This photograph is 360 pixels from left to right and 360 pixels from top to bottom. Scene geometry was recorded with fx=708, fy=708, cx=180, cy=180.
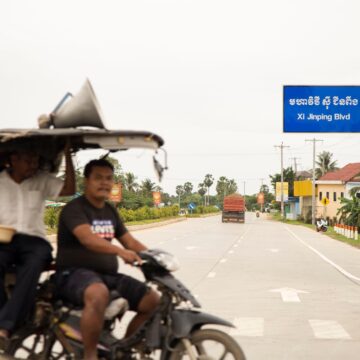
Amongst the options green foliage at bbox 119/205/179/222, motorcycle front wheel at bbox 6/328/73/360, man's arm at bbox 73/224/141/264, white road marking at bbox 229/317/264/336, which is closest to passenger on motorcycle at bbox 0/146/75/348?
motorcycle front wheel at bbox 6/328/73/360

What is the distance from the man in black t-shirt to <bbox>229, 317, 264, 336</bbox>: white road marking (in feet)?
11.5

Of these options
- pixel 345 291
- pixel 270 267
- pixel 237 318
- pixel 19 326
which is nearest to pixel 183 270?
pixel 270 267

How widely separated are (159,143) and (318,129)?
Result: 17751 mm

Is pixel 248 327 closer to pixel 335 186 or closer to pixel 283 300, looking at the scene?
pixel 283 300

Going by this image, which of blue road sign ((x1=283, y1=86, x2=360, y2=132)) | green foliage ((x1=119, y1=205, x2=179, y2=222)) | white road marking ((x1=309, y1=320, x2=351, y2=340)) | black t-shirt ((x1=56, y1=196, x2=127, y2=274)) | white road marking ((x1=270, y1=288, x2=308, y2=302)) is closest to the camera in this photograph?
black t-shirt ((x1=56, y1=196, x2=127, y2=274))

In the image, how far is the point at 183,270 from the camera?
16703mm

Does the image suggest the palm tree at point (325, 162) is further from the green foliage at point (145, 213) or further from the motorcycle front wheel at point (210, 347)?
the motorcycle front wheel at point (210, 347)

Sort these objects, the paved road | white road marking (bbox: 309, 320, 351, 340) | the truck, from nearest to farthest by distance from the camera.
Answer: the paved road → white road marking (bbox: 309, 320, 351, 340) → the truck

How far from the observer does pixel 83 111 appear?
500 cm

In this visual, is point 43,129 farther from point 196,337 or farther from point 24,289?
point 196,337

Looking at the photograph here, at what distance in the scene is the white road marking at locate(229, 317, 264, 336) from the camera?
27.1 feet

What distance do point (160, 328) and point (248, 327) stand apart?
412 cm

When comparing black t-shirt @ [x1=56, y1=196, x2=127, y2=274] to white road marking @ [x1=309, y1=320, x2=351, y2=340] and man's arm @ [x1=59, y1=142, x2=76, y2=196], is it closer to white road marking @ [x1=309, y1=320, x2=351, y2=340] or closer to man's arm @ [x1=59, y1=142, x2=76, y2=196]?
man's arm @ [x1=59, y1=142, x2=76, y2=196]

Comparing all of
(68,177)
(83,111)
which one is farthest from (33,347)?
(83,111)
